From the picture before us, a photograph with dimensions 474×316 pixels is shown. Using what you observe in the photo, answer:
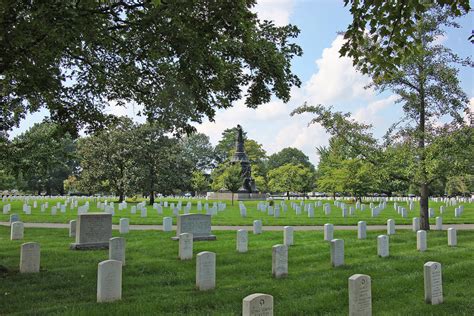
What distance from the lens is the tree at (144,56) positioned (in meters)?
6.84

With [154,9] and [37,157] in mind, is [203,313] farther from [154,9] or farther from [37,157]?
[37,157]

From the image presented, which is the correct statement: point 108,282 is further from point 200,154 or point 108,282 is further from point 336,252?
point 200,154

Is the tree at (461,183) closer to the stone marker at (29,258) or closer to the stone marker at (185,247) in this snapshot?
the stone marker at (185,247)

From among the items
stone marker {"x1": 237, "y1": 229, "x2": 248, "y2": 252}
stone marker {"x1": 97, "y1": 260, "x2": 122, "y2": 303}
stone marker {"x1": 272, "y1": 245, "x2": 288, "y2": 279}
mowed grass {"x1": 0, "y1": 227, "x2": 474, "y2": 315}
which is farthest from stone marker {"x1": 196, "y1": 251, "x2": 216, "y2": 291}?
stone marker {"x1": 237, "y1": 229, "x2": 248, "y2": 252}

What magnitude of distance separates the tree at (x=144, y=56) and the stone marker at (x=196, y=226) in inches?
192

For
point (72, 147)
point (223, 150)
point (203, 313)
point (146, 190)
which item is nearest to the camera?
point (203, 313)

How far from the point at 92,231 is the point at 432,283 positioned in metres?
10.4

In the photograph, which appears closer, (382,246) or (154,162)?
(382,246)

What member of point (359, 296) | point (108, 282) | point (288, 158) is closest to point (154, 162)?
point (108, 282)

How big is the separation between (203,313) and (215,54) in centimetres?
516

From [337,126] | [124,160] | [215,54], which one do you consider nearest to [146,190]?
[124,160]

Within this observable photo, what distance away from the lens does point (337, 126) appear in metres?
16.8

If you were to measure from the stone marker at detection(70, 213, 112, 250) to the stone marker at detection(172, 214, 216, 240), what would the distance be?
2496 mm

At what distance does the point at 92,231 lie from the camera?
44.8ft
